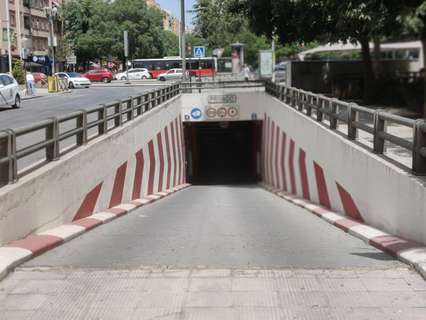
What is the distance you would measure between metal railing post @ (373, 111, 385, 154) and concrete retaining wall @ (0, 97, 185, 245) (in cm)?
414

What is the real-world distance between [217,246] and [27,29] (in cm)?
7376

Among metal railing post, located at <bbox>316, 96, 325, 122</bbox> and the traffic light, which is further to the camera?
the traffic light

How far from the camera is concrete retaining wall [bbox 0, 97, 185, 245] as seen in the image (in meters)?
6.77

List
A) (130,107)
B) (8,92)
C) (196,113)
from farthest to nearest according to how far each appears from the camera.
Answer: (196,113), (8,92), (130,107)

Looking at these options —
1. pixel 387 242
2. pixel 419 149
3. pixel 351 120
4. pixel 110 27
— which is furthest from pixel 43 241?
pixel 110 27

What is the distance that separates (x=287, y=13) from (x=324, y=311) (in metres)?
17.5

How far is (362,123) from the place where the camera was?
31.3ft

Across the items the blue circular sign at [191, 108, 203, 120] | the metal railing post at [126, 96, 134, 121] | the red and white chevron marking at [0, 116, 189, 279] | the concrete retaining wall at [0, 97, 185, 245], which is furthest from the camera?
the blue circular sign at [191, 108, 203, 120]

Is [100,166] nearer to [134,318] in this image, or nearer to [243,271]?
[243,271]

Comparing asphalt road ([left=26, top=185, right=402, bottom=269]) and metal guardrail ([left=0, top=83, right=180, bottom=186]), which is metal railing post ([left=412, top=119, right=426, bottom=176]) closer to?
asphalt road ([left=26, top=185, right=402, bottom=269])

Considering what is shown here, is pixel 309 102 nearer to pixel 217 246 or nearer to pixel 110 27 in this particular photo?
pixel 217 246

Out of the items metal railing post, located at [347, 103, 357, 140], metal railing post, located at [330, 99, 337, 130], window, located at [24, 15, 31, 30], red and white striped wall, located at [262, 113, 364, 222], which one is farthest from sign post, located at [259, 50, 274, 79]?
window, located at [24, 15, 31, 30]

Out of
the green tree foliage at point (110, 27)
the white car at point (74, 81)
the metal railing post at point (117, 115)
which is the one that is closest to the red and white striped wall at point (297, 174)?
the metal railing post at point (117, 115)

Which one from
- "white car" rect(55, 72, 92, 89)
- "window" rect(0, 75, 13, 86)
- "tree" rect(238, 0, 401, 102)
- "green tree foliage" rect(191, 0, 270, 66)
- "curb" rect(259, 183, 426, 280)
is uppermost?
"green tree foliage" rect(191, 0, 270, 66)
